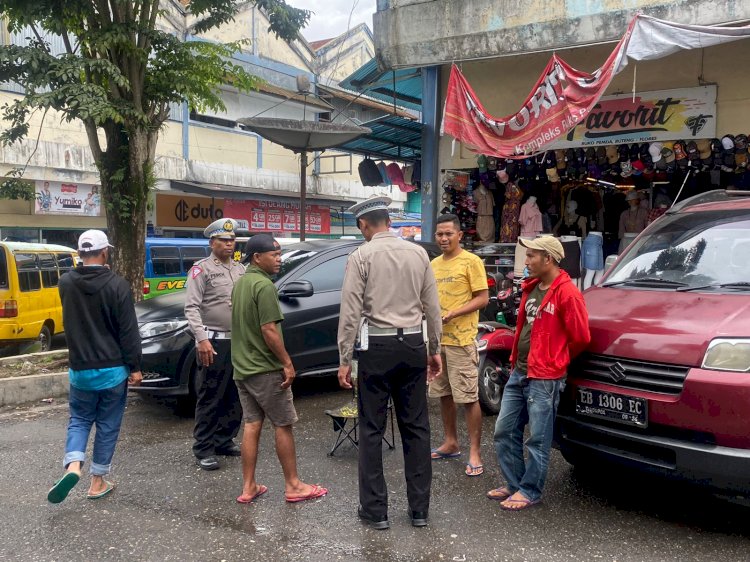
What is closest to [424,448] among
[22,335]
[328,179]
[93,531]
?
[93,531]

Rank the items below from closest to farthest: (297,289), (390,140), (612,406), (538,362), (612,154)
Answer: (612,406) → (538,362) → (297,289) → (612,154) → (390,140)

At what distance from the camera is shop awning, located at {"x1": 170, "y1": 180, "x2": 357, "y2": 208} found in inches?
848

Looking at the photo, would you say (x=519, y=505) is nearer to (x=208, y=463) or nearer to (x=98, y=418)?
(x=208, y=463)

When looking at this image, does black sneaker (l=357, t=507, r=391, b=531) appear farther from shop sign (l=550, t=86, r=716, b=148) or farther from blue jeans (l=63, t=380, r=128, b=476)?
shop sign (l=550, t=86, r=716, b=148)

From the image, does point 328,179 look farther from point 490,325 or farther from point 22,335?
point 490,325

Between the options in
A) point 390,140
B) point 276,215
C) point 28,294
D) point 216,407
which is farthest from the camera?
point 276,215

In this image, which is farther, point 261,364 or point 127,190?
point 127,190

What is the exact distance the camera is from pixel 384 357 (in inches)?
163

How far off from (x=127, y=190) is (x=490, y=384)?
539 cm

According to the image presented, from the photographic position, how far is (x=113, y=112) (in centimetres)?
795

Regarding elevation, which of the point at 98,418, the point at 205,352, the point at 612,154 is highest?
the point at 612,154

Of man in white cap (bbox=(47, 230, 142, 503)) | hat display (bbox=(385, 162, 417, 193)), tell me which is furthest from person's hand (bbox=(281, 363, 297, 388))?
hat display (bbox=(385, 162, 417, 193))

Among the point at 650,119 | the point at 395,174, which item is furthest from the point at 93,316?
the point at 395,174

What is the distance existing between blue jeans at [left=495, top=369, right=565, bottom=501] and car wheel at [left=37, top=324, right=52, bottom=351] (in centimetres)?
969
